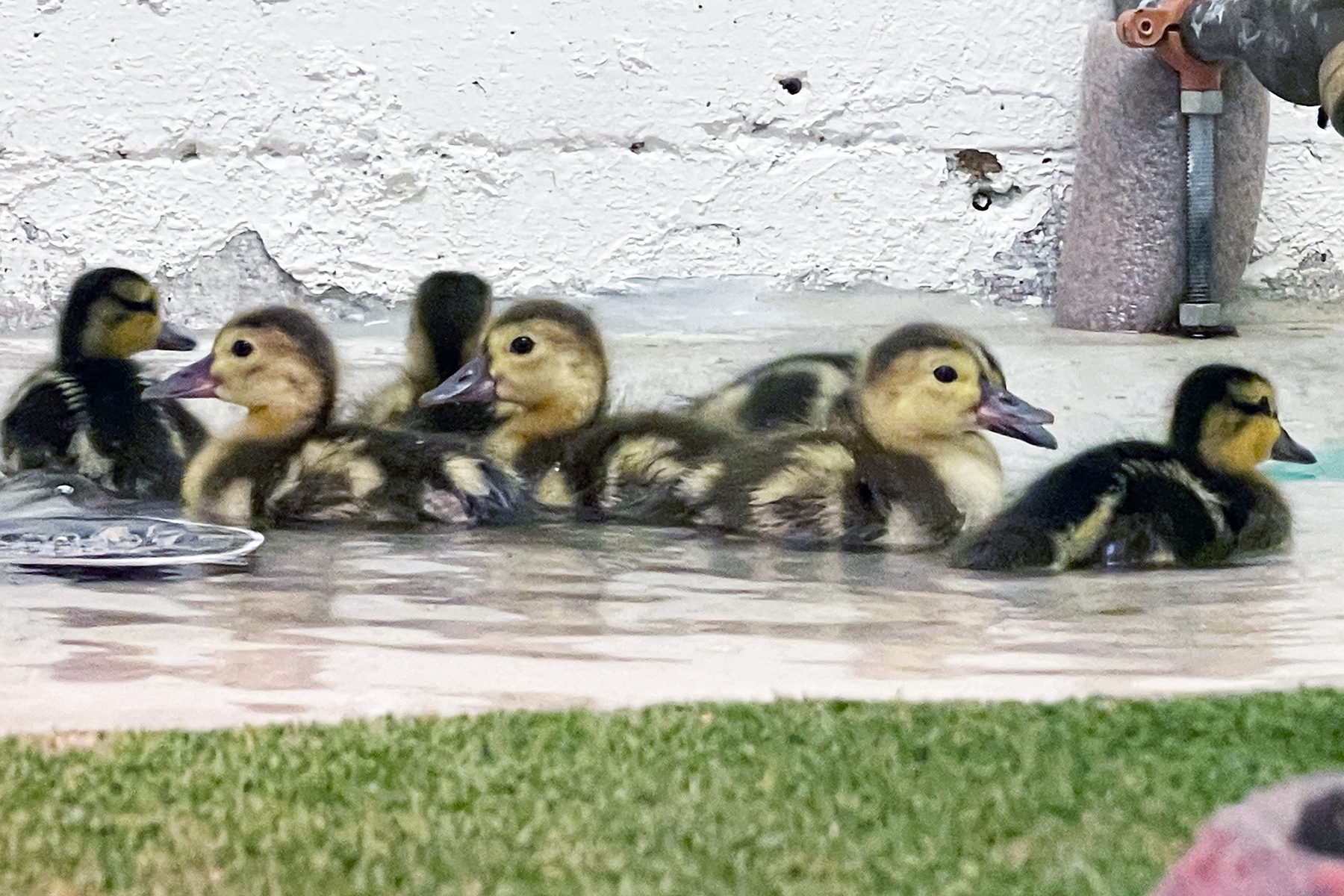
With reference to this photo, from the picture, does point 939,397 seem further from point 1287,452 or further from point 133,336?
point 133,336

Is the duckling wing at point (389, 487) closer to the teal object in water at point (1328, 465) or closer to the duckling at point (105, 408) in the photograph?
the duckling at point (105, 408)

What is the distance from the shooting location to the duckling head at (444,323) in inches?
117

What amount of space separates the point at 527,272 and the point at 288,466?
1.50 ft

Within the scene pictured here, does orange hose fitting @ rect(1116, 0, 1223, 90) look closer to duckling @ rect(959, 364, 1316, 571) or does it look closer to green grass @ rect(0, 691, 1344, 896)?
duckling @ rect(959, 364, 1316, 571)

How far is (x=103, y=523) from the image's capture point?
2.78 m

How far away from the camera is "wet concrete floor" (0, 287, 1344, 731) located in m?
1.87

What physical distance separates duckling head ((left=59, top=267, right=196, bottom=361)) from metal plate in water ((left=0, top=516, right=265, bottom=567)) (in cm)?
29

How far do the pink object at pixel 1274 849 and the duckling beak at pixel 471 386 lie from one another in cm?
199

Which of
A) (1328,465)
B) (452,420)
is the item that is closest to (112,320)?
(452,420)

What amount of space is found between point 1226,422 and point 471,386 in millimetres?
1017

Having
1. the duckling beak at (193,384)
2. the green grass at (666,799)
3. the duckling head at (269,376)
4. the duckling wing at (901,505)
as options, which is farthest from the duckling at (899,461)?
the green grass at (666,799)

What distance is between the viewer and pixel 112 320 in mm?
2994

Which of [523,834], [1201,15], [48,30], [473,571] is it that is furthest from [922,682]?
[48,30]

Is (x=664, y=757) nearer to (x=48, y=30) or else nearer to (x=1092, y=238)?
(x=1092, y=238)
